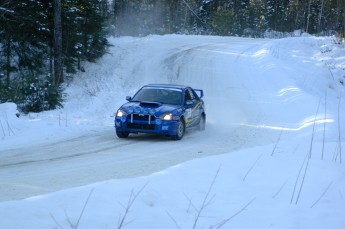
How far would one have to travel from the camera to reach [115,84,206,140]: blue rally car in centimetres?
1237

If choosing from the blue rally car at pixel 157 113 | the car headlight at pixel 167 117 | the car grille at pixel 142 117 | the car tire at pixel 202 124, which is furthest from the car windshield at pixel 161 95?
the car tire at pixel 202 124

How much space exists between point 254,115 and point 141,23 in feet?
147

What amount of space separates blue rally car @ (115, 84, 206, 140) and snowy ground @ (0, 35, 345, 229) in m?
0.40

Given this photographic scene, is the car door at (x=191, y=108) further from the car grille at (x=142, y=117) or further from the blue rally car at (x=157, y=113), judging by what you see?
the car grille at (x=142, y=117)

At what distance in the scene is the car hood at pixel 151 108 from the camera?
1245 cm

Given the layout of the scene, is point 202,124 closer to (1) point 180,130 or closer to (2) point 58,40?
(1) point 180,130

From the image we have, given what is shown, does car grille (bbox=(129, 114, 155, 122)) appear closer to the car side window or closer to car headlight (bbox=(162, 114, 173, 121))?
car headlight (bbox=(162, 114, 173, 121))

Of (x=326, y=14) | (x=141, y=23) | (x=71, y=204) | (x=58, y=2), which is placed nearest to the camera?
(x=71, y=204)

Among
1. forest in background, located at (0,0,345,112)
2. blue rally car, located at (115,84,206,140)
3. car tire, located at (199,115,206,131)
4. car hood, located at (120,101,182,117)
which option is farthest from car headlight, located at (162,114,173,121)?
forest in background, located at (0,0,345,112)

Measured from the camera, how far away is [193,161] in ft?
27.6

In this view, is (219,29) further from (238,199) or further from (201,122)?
(238,199)

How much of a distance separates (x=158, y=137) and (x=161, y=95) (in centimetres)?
127

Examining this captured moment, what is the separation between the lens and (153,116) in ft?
40.6

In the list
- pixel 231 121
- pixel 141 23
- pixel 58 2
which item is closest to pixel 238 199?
pixel 231 121
